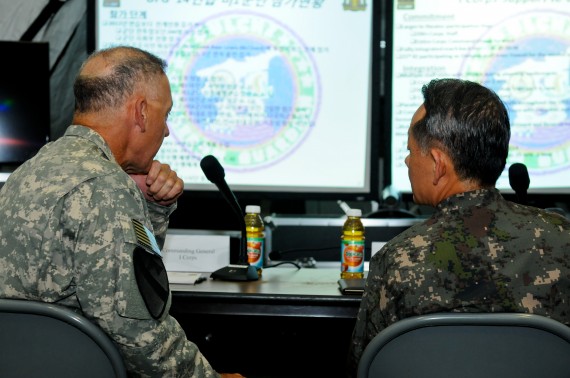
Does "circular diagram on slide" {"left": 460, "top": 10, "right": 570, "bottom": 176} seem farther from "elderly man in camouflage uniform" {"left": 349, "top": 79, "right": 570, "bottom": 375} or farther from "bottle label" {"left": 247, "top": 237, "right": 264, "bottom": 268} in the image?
"elderly man in camouflage uniform" {"left": 349, "top": 79, "right": 570, "bottom": 375}

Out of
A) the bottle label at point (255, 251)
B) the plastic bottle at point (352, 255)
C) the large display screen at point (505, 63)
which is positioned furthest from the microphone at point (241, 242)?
the large display screen at point (505, 63)

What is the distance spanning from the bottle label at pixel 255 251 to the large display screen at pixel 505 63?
2.26ft

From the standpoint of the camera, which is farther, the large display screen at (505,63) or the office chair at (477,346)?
the large display screen at (505,63)

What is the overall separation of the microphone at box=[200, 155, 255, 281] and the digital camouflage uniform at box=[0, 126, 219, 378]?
74 cm

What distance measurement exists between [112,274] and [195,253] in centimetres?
105

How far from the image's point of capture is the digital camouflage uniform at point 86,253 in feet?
4.42

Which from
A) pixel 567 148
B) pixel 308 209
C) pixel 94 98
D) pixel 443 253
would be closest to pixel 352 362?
pixel 443 253

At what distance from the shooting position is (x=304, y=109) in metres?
2.80

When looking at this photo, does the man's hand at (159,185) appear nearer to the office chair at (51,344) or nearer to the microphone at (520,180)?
the office chair at (51,344)

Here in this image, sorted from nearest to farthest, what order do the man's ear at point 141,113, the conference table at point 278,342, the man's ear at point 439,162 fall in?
the man's ear at point 439,162, the man's ear at point 141,113, the conference table at point 278,342

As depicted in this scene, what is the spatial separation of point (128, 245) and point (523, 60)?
1919 millimetres

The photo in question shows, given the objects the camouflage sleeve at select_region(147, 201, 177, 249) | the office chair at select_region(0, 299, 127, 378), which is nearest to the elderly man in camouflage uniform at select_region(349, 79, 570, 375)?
the office chair at select_region(0, 299, 127, 378)

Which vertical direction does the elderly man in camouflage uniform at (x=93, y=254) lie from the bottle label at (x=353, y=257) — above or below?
above

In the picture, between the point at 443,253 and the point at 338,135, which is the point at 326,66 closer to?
the point at 338,135
